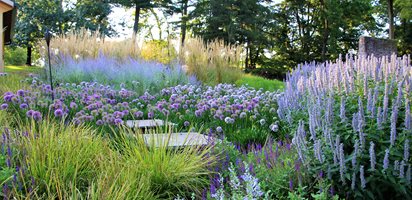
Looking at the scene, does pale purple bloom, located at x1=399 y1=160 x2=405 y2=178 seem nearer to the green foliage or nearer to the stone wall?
the stone wall

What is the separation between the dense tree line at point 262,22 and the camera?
2262cm

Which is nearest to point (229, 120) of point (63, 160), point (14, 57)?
point (63, 160)

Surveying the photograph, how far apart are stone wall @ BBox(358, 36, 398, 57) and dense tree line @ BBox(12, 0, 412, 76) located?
492 inches

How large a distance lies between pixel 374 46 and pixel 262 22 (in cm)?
1685

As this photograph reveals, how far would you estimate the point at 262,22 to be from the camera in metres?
25.9

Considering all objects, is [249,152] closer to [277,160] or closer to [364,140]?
[277,160]

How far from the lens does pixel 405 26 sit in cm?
2770

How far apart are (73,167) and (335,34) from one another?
2698cm

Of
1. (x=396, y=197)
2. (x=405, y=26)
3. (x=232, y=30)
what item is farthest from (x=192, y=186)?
(x=405, y=26)

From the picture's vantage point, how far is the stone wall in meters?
9.33

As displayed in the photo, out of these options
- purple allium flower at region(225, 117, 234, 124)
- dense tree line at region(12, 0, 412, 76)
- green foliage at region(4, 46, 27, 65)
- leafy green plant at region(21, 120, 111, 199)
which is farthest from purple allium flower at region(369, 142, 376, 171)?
green foliage at region(4, 46, 27, 65)

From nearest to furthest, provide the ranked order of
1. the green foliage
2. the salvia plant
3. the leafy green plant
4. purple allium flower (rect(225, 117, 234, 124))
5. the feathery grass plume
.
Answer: the salvia plant < the leafy green plant < purple allium flower (rect(225, 117, 234, 124)) < the feathery grass plume < the green foliage

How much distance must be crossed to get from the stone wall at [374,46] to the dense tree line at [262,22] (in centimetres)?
1249

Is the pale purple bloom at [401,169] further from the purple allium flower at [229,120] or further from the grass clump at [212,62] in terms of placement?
the grass clump at [212,62]
